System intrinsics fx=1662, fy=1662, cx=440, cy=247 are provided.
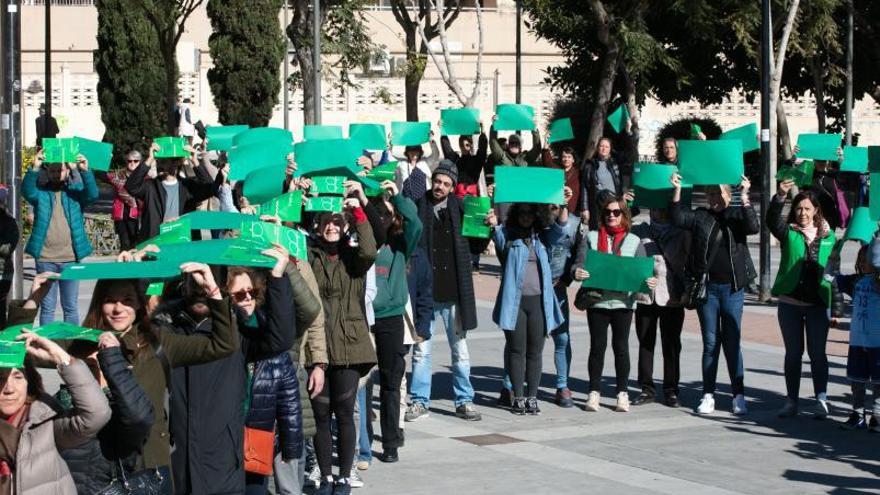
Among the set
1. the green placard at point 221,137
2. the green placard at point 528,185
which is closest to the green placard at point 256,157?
the green placard at point 528,185

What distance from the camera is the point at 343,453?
29.9ft

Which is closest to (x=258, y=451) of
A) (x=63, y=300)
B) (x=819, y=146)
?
(x=63, y=300)

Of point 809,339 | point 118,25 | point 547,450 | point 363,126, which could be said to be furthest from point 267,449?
point 118,25

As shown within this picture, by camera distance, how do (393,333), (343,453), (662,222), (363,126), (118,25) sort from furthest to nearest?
(118,25)
(662,222)
(363,126)
(393,333)
(343,453)

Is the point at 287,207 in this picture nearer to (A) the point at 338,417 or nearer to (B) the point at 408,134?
(A) the point at 338,417

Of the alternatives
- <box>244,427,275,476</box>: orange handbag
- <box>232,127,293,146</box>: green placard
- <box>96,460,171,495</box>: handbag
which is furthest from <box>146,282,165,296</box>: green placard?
<box>232,127,293,146</box>: green placard

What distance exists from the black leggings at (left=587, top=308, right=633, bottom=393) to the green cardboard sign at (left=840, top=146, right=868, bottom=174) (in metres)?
4.06

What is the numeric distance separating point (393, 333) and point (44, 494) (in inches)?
186

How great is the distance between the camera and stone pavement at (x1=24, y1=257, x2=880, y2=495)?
376 inches

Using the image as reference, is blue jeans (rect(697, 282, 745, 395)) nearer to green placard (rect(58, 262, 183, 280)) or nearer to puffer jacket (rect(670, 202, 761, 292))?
puffer jacket (rect(670, 202, 761, 292))

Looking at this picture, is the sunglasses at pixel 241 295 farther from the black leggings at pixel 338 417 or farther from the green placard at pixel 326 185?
the black leggings at pixel 338 417

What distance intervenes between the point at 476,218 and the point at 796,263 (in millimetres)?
2265

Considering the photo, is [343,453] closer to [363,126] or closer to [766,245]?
[363,126]

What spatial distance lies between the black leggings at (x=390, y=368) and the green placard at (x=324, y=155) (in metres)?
1.48
